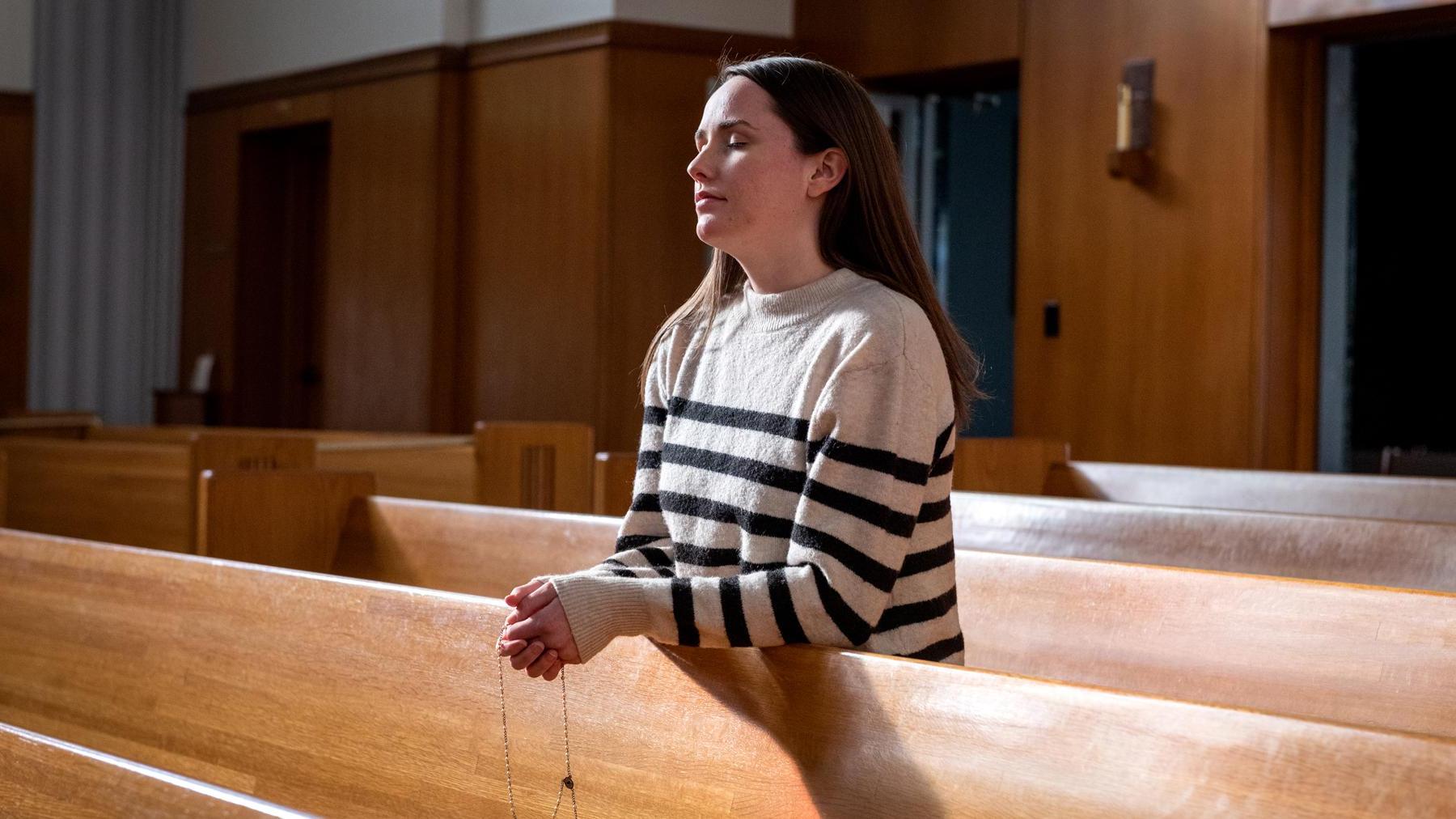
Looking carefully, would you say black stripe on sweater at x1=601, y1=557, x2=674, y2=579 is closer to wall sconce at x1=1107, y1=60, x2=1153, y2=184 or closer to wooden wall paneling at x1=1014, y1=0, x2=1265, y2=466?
wooden wall paneling at x1=1014, y1=0, x2=1265, y2=466

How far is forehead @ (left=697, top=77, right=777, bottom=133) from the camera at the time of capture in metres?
1.53

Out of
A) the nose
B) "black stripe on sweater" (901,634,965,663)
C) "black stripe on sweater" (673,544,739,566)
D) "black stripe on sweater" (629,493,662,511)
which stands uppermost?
the nose

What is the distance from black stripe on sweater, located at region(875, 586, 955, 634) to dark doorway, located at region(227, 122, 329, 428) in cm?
759

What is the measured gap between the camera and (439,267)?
288 inches

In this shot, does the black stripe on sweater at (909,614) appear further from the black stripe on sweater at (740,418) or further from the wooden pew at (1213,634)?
the wooden pew at (1213,634)

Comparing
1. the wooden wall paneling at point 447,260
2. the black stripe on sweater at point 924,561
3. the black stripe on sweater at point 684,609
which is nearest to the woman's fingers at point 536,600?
the black stripe on sweater at point 684,609

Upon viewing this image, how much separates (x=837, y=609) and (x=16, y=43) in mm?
Answer: 8519

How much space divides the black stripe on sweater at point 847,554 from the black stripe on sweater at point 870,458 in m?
0.07

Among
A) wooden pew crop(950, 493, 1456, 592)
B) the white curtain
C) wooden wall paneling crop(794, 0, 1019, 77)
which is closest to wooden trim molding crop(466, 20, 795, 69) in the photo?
wooden wall paneling crop(794, 0, 1019, 77)

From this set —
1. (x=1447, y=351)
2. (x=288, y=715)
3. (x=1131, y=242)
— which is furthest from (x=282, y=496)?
(x=1447, y=351)

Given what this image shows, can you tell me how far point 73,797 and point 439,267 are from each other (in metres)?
6.25

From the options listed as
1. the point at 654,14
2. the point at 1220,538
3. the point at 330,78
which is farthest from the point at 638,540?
the point at 330,78

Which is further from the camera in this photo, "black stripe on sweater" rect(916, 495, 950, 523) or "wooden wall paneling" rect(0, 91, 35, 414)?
"wooden wall paneling" rect(0, 91, 35, 414)

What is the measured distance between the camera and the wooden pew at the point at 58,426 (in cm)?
630
